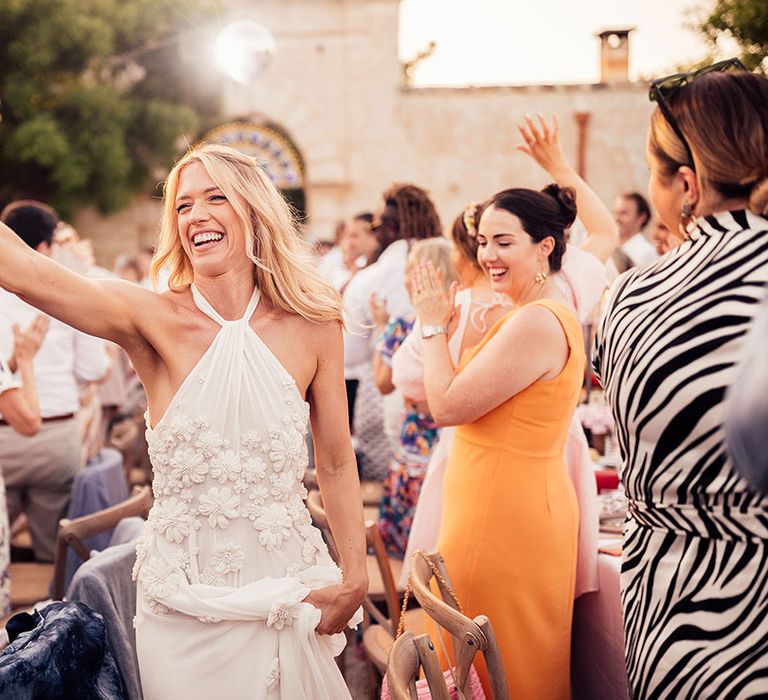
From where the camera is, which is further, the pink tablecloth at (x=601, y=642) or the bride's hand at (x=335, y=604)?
the pink tablecloth at (x=601, y=642)

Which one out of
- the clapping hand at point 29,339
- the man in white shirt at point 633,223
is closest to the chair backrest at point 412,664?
the clapping hand at point 29,339

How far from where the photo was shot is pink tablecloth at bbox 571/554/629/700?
2.66 metres

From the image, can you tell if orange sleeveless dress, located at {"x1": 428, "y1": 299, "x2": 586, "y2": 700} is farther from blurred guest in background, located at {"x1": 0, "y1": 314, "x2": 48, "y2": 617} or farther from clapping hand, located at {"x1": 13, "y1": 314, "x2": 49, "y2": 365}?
clapping hand, located at {"x1": 13, "y1": 314, "x2": 49, "y2": 365}

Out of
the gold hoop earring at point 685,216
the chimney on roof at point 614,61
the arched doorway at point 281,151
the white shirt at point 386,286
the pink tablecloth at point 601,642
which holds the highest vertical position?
the chimney on roof at point 614,61

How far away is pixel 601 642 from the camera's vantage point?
108 inches

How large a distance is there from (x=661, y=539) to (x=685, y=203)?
0.60 m

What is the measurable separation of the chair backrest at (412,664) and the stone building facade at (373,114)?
16671 millimetres

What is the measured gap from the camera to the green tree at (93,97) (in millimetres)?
17266

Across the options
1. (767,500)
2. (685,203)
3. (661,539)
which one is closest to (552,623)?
(661,539)

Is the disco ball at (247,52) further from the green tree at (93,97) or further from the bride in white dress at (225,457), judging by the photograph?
the green tree at (93,97)

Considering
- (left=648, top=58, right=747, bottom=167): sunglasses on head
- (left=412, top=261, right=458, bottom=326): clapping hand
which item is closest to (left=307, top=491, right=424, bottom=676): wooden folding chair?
(left=412, top=261, right=458, bottom=326): clapping hand

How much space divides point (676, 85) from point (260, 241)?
99 centimetres

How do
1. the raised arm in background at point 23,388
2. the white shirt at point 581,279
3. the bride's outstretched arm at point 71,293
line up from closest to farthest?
the bride's outstretched arm at point 71,293 < the white shirt at point 581,279 < the raised arm in background at point 23,388

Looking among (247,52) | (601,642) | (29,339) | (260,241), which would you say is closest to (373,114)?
(247,52)
